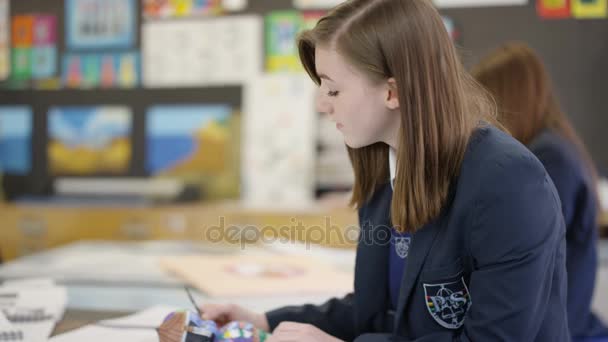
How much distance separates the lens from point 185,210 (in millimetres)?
3492

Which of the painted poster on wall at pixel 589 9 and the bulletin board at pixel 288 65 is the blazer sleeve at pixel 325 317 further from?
the painted poster on wall at pixel 589 9

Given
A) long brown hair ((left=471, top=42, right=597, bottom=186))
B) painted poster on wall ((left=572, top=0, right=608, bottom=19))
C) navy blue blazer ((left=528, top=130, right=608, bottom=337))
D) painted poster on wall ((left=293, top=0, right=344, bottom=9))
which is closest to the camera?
navy blue blazer ((left=528, top=130, right=608, bottom=337))

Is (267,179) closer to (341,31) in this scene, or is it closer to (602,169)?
(602,169)

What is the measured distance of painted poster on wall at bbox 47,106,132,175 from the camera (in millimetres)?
4023

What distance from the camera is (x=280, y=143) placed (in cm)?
362

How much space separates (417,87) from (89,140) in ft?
11.7

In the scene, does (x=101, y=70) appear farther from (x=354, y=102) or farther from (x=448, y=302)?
(x=448, y=302)

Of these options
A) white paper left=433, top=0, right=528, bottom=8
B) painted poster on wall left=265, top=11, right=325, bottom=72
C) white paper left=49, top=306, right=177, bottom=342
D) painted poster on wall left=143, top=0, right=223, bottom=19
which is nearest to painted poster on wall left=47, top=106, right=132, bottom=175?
painted poster on wall left=143, top=0, right=223, bottom=19

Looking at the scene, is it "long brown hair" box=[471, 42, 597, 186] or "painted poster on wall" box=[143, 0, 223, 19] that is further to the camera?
"painted poster on wall" box=[143, 0, 223, 19]

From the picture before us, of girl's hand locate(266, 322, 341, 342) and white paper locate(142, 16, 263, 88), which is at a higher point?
white paper locate(142, 16, 263, 88)

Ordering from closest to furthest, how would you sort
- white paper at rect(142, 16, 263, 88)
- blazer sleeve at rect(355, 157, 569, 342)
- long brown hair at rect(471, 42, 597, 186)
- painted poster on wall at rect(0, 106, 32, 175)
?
blazer sleeve at rect(355, 157, 569, 342) → long brown hair at rect(471, 42, 597, 186) → white paper at rect(142, 16, 263, 88) → painted poster on wall at rect(0, 106, 32, 175)

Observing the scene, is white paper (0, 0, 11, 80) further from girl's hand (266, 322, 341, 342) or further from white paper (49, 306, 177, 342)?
girl's hand (266, 322, 341, 342)

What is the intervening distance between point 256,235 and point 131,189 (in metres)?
1.13

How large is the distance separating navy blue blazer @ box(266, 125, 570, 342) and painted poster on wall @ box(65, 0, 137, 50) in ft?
11.6
